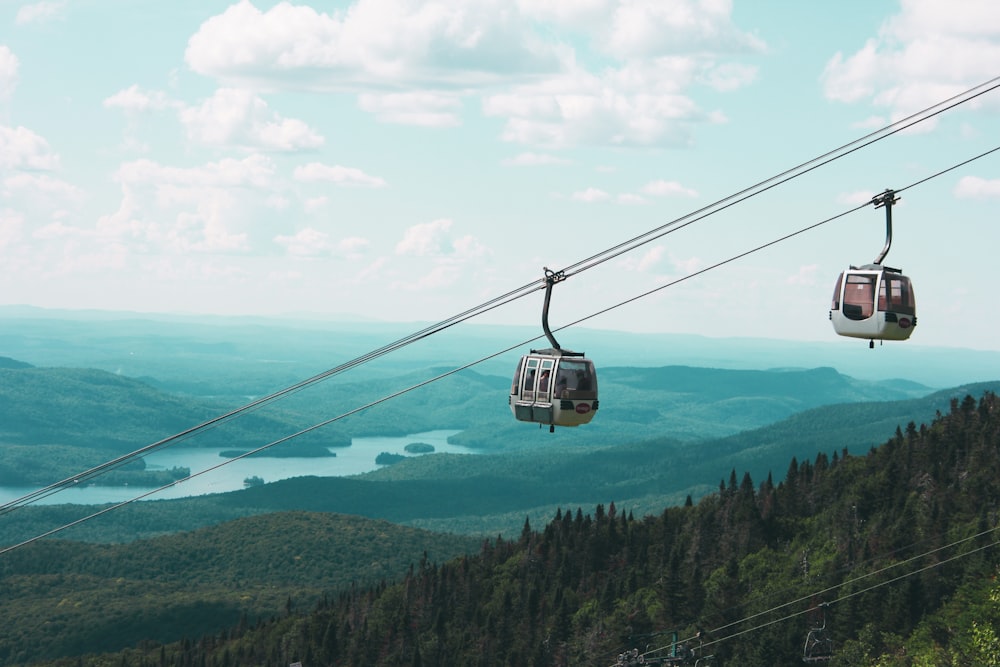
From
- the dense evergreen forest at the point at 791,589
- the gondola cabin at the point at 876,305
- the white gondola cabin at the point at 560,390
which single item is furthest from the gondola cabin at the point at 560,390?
the dense evergreen forest at the point at 791,589

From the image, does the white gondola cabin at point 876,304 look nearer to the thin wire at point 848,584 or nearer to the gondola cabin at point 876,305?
the gondola cabin at point 876,305

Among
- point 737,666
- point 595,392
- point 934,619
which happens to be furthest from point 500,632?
point 595,392

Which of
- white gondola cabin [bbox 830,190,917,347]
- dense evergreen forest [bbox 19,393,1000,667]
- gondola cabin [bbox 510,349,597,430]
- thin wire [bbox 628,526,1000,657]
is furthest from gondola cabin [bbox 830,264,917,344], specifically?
thin wire [bbox 628,526,1000,657]

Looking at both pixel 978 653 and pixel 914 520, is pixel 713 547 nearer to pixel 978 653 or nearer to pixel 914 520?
pixel 914 520

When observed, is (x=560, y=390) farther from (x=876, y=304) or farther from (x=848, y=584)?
(x=848, y=584)

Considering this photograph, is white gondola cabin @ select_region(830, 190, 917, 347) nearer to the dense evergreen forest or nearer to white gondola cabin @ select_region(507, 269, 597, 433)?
white gondola cabin @ select_region(507, 269, 597, 433)

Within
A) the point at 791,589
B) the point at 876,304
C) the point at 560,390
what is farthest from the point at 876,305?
the point at 791,589
